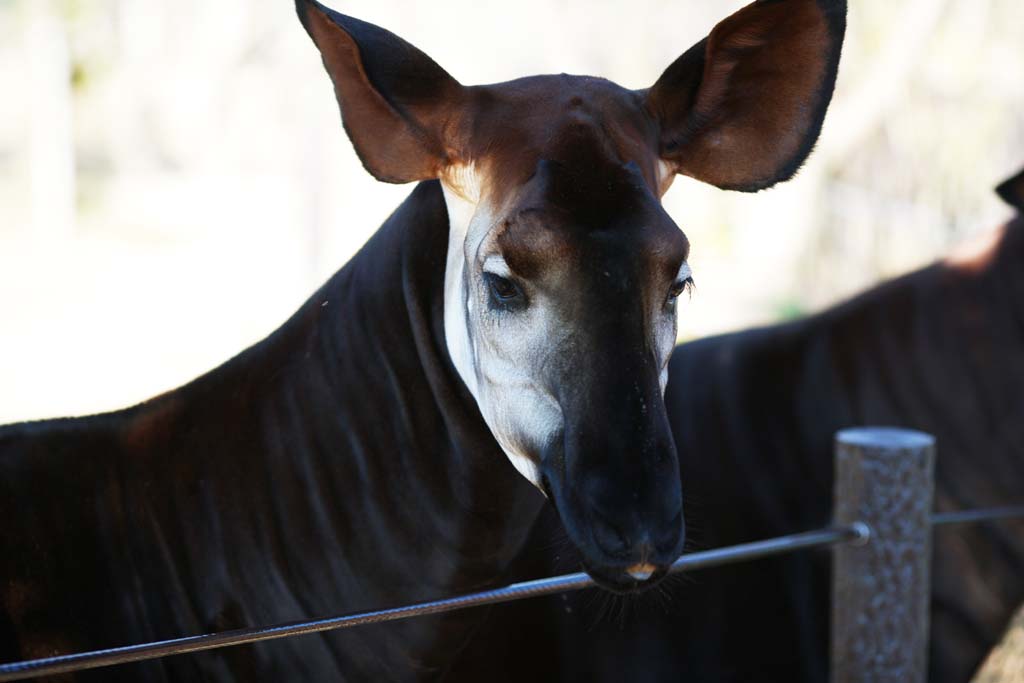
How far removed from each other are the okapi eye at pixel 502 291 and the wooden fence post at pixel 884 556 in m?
0.95

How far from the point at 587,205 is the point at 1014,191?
1.67m

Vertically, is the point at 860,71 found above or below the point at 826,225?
above

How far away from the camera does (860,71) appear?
11727 millimetres

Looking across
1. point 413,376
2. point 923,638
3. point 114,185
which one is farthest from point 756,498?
point 114,185

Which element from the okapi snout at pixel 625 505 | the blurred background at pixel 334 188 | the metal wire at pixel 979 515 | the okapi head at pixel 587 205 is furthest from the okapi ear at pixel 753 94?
the blurred background at pixel 334 188

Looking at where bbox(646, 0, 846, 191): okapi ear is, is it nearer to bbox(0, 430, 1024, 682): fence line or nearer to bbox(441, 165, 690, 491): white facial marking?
bbox(441, 165, 690, 491): white facial marking

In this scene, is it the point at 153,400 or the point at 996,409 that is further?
the point at 996,409

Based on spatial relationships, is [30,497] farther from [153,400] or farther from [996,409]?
[996,409]

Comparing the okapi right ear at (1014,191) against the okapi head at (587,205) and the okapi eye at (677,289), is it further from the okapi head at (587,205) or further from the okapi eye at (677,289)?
the okapi eye at (677,289)

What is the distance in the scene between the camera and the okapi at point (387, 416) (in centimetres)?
154

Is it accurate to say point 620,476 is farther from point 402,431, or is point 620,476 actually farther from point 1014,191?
point 1014,191

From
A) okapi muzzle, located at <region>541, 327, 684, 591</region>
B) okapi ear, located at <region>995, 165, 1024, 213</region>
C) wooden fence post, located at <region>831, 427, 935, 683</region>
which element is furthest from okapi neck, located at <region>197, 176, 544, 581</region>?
okapi ear, located at <region>995, 165, 1024, 213</region>

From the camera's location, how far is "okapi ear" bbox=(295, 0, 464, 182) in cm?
157

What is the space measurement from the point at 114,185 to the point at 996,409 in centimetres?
1883
